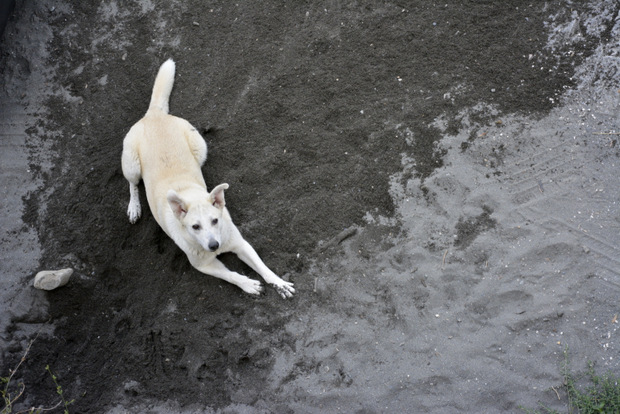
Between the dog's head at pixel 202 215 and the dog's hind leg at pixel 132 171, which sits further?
the dog's hind leg at pixel 132 171

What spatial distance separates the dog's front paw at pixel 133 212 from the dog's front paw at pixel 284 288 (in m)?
1.63

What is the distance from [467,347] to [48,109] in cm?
509

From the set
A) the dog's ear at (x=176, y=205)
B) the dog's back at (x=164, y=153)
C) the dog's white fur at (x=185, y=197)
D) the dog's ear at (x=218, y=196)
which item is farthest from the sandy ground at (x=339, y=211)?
the dog's ear at (x=176, y=205)

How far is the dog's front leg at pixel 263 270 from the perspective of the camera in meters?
4.46

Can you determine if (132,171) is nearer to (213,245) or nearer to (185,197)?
(185,197)

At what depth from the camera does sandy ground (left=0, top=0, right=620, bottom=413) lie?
4.05 metres

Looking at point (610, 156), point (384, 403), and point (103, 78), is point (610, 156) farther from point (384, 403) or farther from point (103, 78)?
point (103, 78)

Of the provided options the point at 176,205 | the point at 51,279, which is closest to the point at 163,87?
the point at 176,205

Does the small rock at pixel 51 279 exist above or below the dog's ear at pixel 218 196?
below

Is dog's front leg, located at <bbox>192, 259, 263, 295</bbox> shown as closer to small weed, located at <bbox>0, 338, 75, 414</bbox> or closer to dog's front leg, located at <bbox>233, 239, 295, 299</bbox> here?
dog's front leg, located at <bbox>233, 239, 295, 299</bbox>

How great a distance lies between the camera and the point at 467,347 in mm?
3998

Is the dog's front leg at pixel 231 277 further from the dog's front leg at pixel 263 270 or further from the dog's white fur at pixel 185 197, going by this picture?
the dog's front leg at pixel 263 270

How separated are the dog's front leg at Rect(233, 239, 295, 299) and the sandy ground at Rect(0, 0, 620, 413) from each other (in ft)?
0.36

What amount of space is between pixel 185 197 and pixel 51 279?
1548 millimetres
